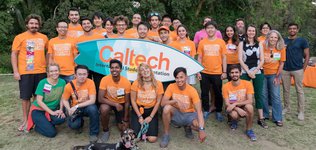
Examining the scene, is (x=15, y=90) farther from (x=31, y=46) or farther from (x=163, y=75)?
(x=163, y=75)

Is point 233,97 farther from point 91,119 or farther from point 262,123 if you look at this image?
point 91,119

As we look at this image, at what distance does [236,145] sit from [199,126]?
30.6 inches

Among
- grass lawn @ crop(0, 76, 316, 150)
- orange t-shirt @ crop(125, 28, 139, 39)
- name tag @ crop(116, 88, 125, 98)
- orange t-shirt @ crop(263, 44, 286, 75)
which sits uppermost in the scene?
orange t-shirt @ crop(125, 28, 139, 39)

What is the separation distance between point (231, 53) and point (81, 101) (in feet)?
9.41

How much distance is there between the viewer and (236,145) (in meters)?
4.14

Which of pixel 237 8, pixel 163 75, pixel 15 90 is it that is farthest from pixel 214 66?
pixel 237 8

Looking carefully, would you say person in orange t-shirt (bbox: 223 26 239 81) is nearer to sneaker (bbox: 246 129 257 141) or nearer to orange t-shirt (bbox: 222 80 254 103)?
orange t-shirt (bbox: 222 80 254 103)

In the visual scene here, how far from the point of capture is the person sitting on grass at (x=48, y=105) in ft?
13.5

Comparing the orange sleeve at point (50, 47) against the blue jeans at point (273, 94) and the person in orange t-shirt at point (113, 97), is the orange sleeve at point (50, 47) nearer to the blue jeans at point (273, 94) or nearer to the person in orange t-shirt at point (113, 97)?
the person in orange t-shirt at point (113, 97)

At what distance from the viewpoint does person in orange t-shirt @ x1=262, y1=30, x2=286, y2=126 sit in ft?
15.7

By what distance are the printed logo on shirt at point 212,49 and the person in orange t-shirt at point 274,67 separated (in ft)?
2.91

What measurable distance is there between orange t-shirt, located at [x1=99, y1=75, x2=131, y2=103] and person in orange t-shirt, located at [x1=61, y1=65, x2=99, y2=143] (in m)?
0.20

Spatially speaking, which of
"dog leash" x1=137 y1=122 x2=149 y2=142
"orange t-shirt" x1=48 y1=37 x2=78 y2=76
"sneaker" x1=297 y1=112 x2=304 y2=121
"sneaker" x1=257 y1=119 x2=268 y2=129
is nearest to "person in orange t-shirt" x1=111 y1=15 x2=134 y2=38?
"orange t-shirt" x1=48 y1=37 x2=78 y2=76

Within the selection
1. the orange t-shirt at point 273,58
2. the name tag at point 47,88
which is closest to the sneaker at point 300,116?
the orange t-shirt at point 273,58
